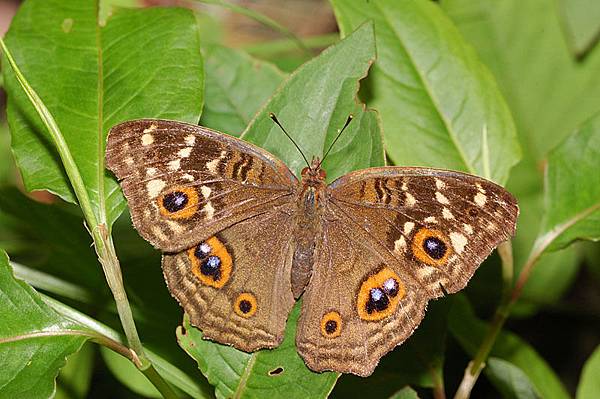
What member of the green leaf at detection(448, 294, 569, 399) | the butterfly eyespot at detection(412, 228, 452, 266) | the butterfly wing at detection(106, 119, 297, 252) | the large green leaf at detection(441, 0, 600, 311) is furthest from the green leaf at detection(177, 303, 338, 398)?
the large green leaf at detection(441, 0, 600, 311)

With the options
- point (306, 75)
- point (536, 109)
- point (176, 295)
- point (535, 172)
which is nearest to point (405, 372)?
point (176, 295)

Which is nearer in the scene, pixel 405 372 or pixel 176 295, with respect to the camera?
pixel 176 295

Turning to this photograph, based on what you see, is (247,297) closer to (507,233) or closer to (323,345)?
(323,345)

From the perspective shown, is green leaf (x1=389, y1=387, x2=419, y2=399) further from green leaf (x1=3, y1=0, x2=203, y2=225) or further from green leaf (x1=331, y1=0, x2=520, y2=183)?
green leaf (x1=3, y1=0, x2=203, y2=225)

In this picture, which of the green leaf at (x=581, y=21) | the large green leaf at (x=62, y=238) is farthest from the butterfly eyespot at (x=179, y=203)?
the green leaf at (x=581, y=21)

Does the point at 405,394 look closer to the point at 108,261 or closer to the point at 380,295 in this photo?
the point at 380,295

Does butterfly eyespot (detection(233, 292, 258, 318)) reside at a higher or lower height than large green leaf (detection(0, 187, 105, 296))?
higher
